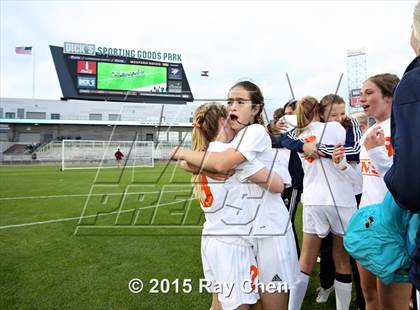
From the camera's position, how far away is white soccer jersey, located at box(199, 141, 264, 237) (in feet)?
7.00

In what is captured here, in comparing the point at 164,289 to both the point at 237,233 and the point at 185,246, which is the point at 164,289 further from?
the point at 237,233

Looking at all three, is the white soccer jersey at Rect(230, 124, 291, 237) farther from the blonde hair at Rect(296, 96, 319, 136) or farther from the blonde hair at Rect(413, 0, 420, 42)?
the blonde hair at Rect(296, 96, 319, 136)

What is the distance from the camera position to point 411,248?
1363 mm

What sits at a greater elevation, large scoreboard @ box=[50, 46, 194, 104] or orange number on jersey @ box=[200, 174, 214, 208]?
large scoreboard @ box=[50, 46, 194, 104]

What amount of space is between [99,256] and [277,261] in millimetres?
3730

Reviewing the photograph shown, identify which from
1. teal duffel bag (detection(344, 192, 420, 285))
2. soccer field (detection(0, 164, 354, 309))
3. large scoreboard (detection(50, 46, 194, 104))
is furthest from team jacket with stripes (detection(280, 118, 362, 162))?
large scoreboard (detection(50, 46, 194, 104))

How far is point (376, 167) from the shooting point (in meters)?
2.20

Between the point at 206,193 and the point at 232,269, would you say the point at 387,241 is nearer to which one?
the point at 232,269

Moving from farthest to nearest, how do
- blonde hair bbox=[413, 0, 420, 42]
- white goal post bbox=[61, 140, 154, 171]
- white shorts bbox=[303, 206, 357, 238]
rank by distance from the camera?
white goal post bbox=[61, 140, 154, 171] → white shorts bbox=[303, 206, 357, 238] → blonde hair bbox=[413, 0, 420, 42]

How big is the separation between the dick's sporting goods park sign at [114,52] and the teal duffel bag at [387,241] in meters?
50.0

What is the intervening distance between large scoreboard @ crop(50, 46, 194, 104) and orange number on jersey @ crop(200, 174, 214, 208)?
41.8 m

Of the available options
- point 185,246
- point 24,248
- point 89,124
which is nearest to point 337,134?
point 185,246

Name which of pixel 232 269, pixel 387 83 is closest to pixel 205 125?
pixel 232 269

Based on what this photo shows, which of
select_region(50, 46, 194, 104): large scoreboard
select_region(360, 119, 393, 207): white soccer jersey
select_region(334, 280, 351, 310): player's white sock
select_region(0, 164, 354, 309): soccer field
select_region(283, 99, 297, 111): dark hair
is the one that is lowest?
select_region(0, 164, 354, 309): soccer field
